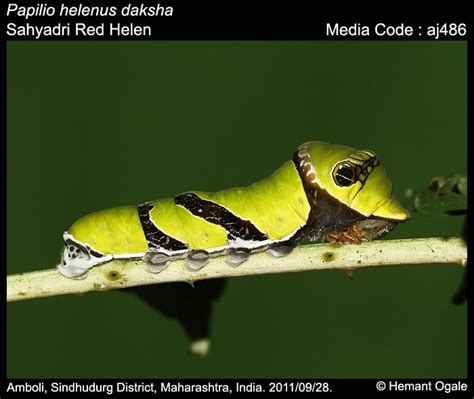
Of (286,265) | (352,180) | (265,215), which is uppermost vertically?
(352,180)

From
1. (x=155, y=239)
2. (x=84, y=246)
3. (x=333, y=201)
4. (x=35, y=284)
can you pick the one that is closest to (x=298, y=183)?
(x=333, y=201)

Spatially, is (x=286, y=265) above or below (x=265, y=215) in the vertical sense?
below

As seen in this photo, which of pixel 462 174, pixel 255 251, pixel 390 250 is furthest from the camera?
pixel 255 251

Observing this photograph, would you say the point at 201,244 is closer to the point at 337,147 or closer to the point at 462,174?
the point at 337,147

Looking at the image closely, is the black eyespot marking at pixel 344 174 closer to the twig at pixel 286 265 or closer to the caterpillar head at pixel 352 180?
the caterpillar head at pixel 352 180

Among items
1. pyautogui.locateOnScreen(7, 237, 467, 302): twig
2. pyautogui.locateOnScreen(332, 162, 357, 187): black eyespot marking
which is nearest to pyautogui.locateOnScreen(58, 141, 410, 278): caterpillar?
pyautogui.locateOnScreen(332, 162, 357, 187): black eyespot marking

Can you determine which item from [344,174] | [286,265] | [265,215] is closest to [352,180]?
[344,174]

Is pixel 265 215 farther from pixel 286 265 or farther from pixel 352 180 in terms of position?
pixel 286 265
